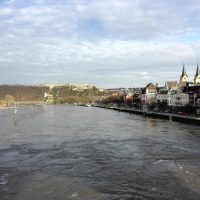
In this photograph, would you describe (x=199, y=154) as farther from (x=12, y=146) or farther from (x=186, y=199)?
(x=12, y=146)

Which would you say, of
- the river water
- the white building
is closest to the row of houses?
the white building

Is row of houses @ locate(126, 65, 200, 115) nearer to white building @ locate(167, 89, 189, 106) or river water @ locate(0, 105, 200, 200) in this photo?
white building @ locate(167, 89, 189, 106)

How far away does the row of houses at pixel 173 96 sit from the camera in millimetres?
89875

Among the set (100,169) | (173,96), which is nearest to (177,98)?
(173,96)

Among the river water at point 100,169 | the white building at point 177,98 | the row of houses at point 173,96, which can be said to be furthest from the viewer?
the white building at point 177,98

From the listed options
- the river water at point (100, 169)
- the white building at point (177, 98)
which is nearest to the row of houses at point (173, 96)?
the white building at point (177, 98)

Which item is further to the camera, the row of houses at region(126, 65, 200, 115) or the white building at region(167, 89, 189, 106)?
the white building at region(167, 89, 189, 106)

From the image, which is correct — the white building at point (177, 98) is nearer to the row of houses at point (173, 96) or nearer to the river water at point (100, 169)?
the row of houses at point (173, 96)

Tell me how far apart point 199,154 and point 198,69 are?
336 feet

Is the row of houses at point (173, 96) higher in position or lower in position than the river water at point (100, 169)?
higher

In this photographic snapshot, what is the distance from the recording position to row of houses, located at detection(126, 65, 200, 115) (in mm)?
89875

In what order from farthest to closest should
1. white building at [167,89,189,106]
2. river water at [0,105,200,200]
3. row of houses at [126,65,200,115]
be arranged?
1. white building at [167,89,189,106]
2. row of houses at [126,65,200,115]
3. river water at [0,105,200,200]

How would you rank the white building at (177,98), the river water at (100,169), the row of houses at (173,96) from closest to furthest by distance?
1. the river water at (100,169)
2. the row of houses at (173,96)
3. the white building at (177,98)

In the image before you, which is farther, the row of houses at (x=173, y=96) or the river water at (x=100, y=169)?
the row of houses at (x=173, y=96)
